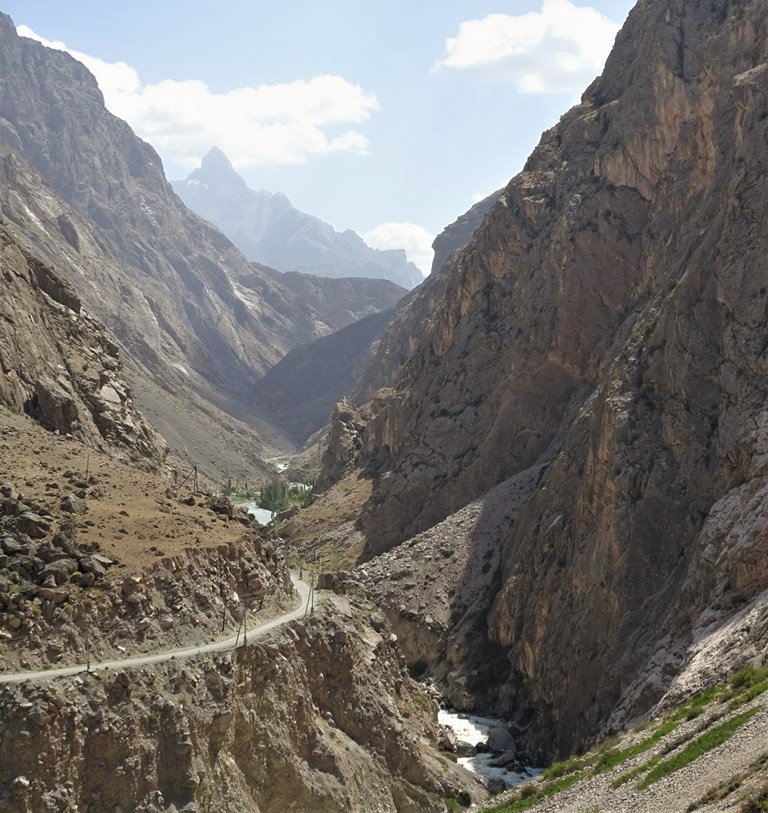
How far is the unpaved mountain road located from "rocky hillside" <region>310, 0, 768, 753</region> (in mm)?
18196

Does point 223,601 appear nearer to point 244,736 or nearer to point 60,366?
point 244,736

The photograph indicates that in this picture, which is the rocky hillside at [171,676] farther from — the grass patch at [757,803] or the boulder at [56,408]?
the grass patch at [757,803]

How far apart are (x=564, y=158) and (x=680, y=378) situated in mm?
51160

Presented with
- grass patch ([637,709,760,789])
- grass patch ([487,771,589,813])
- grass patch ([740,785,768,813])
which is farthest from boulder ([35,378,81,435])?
grass patch ([740,785,768,813])

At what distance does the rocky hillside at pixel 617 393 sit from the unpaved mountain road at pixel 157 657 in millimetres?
18196

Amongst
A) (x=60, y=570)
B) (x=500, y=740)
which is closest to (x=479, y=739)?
(x=500, y=740)

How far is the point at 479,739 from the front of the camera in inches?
2753

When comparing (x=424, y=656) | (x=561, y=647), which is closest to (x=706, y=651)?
(x=561, y=647)

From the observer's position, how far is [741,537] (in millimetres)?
55781

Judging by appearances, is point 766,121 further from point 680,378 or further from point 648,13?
point 648,13

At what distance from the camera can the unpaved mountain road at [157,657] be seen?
1587 inches

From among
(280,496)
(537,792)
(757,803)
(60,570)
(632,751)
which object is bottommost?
(537,792)

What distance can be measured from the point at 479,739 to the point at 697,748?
36441 mm

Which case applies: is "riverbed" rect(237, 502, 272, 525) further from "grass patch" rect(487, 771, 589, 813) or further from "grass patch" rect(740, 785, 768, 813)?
"grass patch" rect(740, 785, 768, 813)
